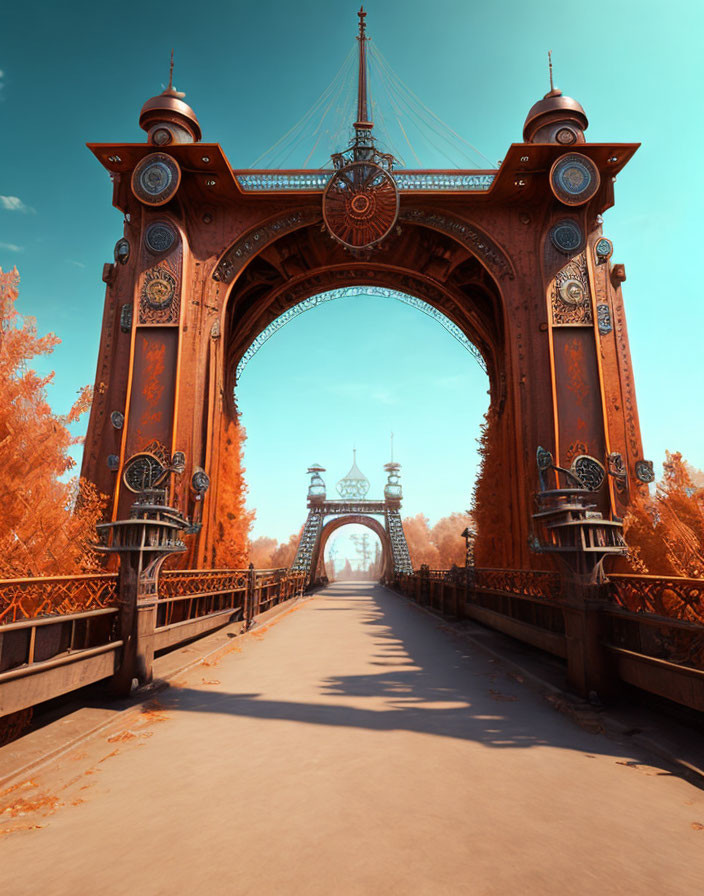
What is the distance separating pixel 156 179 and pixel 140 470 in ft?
34.2

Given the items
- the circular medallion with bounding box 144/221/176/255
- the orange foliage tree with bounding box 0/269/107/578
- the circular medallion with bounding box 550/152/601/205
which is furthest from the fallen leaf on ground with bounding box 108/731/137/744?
the circular medallion with bounding box 550/152/601/205

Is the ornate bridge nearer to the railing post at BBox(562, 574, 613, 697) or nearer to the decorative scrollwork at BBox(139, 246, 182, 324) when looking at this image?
the decorative scrollwork at BBox(139, 246, 182, 324)

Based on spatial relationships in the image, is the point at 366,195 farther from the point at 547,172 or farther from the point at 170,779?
the point at 170,779

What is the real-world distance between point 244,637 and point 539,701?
24.6 ft

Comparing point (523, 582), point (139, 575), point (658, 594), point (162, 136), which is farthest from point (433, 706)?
point (162, 136)

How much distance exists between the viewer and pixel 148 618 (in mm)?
6949

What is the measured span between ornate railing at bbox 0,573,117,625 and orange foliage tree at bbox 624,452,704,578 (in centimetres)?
1003

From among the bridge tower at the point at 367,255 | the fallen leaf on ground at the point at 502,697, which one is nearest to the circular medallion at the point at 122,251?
the bridge tower at the point at 367,255

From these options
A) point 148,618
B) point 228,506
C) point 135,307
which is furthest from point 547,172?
point 148,618

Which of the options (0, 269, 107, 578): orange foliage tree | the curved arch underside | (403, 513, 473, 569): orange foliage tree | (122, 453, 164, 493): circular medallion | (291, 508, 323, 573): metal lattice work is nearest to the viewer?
(0, 269, 107, 578): orange foliage tree

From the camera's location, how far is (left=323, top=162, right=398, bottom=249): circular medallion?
19.1 meters

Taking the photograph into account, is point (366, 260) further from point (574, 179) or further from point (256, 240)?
point (574, 179)

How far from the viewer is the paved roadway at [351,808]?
2.65 m

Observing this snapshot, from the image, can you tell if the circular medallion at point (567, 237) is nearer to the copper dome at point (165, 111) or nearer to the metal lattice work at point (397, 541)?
the copper dome at point (165, 111)
